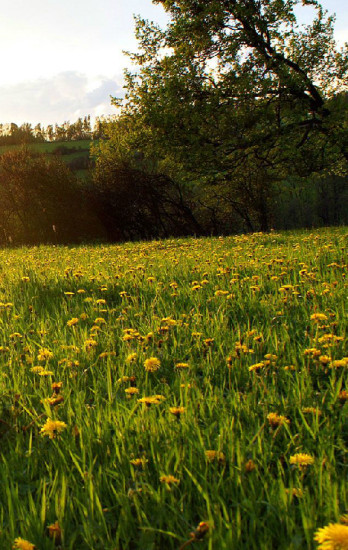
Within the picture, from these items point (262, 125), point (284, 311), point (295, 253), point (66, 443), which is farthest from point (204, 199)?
point (66, 443)

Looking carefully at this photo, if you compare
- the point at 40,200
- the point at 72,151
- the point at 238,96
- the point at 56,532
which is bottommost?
the point at 56,532

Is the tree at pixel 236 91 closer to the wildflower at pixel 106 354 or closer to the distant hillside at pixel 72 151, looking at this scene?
the wildflower at pixel 106 354

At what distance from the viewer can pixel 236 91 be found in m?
14.8

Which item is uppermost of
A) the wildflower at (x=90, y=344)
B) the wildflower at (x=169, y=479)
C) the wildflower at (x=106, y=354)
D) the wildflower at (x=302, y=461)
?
the wildflower at (x=90, y=344)

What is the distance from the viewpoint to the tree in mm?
14750

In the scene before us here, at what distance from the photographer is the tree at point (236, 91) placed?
14750 millimetres

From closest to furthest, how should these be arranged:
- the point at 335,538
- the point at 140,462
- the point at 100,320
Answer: the point at 335,538
the point at 140,462
the point at 100,320

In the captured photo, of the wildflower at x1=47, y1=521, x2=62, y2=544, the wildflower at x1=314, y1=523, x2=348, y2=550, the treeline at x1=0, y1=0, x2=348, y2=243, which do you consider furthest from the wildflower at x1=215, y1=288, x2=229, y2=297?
the treeline at x1=0, y1=0, x2=348, y2=243

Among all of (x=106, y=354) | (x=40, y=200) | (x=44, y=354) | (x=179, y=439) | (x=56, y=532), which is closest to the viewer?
(x=56, y=532)

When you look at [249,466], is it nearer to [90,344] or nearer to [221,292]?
[90,344]

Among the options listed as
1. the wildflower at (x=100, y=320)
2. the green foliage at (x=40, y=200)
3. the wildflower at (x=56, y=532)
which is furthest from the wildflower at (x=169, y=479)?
the green foliage at (x=40, y=200)

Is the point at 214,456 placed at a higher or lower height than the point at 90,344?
lower

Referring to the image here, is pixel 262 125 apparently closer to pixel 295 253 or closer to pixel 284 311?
pixel 295 253

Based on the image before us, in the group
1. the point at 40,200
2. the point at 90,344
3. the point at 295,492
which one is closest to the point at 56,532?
the point at 295,492
